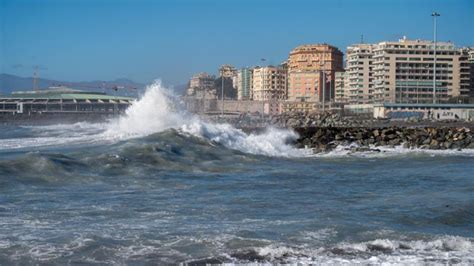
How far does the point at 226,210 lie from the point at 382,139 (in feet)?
70.7

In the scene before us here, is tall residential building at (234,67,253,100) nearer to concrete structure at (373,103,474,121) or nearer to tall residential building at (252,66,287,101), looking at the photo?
tall residential building at (252,66,287,101)

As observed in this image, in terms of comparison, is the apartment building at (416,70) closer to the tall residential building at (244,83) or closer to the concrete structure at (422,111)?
the concrete structure at (422,111)

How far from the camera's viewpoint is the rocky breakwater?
98.5 feet

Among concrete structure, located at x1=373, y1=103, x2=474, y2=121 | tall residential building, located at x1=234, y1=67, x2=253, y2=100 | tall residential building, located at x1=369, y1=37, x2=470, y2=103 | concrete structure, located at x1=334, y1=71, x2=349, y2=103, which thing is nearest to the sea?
concrete structure, located at x1=373, y1=103, x2=474, y2=121

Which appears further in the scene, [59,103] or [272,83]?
[272,83]

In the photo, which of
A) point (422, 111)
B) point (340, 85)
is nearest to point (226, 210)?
point (422, 111)

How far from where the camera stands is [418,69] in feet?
366

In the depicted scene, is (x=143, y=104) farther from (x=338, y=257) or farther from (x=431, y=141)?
(x=338, y=257)

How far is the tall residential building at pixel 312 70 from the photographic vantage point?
132 meters

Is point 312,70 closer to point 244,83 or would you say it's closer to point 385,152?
point 244,83

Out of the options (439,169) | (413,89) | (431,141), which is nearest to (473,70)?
(413,89)

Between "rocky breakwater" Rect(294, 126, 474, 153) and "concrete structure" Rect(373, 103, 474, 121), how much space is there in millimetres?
40510

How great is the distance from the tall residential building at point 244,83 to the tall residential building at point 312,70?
13.9 metres

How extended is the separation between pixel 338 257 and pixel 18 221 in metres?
5.06
